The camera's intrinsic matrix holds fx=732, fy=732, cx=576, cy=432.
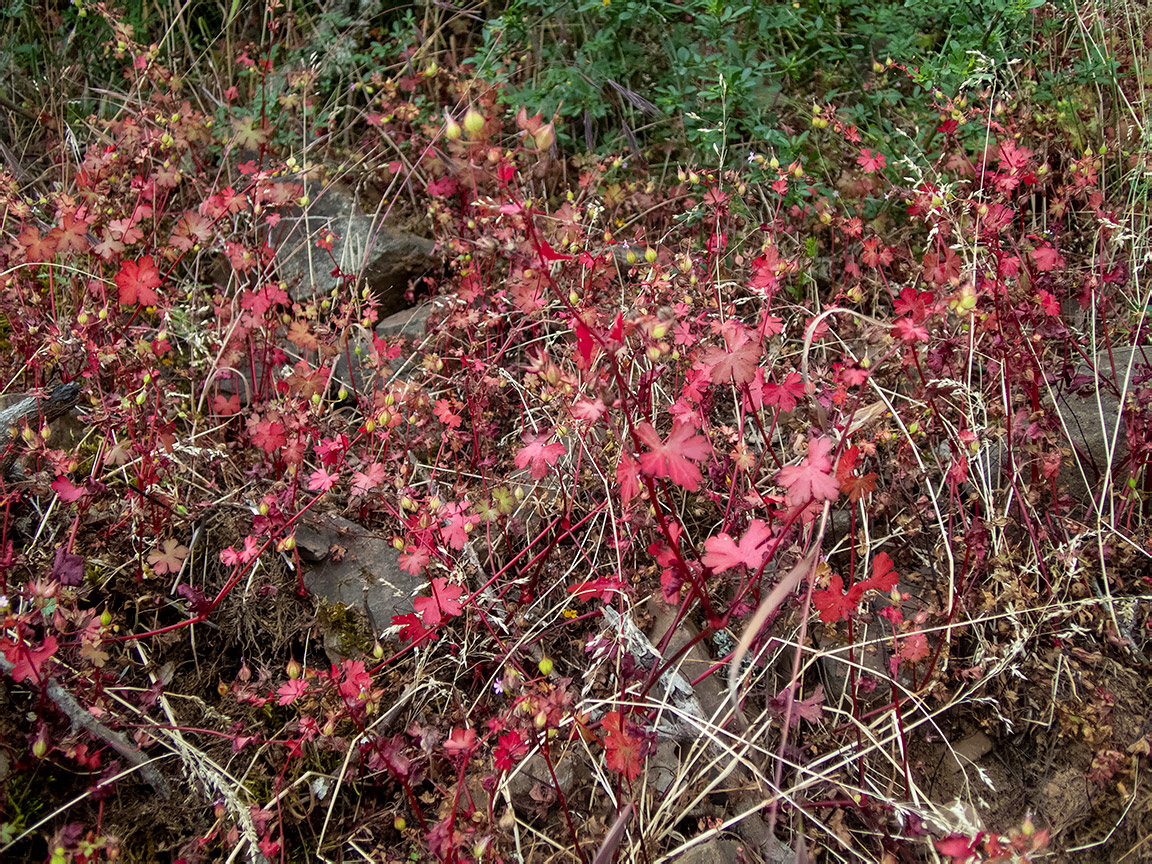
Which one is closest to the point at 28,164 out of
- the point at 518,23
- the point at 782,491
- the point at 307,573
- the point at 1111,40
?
the point at 518,23

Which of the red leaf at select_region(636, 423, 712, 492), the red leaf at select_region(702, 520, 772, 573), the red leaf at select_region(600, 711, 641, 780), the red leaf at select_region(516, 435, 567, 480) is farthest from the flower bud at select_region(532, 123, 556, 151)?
the red leaf at select_region(600, 711, 641, 780)

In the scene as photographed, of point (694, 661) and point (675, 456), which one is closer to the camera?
point (675, 456)

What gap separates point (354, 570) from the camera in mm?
2189

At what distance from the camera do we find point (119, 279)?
7.31ft

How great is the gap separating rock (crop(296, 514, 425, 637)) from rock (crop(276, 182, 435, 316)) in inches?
48.4

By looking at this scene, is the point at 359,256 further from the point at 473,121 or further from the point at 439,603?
the point at 473,121

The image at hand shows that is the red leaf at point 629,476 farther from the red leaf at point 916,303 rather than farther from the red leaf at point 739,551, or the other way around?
the red leaf at point 916,303

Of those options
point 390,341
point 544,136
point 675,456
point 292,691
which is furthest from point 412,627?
point 390,341

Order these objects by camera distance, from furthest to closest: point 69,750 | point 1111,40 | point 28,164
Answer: point 28,164 → point 1111,40 → point 69,750

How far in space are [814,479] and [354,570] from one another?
4.65 feet

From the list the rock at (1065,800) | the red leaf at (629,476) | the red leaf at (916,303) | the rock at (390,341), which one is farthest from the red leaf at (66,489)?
the rock at (1065,800)

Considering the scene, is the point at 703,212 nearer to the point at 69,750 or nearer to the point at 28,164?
the point at 69,750

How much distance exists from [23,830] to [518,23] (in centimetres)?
321

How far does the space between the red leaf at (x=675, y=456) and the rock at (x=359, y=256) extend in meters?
2.03
